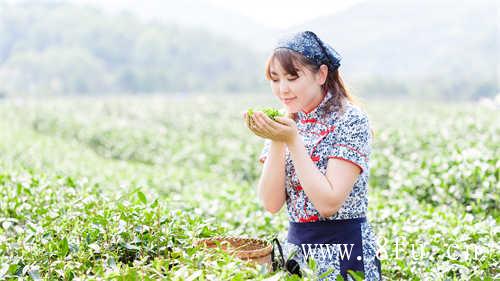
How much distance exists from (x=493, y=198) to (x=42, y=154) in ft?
16.4

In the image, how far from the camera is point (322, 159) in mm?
2084

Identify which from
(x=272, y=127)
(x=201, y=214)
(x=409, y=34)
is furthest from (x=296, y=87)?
(x=409, y=34)

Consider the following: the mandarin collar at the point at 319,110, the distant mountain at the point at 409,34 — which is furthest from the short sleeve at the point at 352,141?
the distant mountain at the point at 409,34

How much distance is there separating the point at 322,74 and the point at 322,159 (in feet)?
1.03

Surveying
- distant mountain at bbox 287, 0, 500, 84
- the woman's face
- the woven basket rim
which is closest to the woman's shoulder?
the woman's face

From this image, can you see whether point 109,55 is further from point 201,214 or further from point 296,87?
point 296,87

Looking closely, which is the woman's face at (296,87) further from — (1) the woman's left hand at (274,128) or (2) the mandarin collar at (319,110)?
(1) the woman's left hand at (274,128)

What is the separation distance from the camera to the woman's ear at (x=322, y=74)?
6.95 ft

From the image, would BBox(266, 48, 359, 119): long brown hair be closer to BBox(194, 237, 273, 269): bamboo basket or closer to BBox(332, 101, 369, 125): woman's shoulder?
BBox(332, 101, 369, 125): woman's shoulder

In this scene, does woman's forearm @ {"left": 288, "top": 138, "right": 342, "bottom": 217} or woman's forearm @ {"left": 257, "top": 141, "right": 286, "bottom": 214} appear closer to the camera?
woman's forearm @ {"left": 288, "top": 138, "right": 342, "bottom": 217}

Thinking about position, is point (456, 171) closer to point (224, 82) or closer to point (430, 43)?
point (224, 82)

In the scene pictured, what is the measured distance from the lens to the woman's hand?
6.22ft

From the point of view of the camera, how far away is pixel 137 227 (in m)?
2.11

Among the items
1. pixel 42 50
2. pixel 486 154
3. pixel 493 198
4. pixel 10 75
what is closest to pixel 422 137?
pixel 486 154
